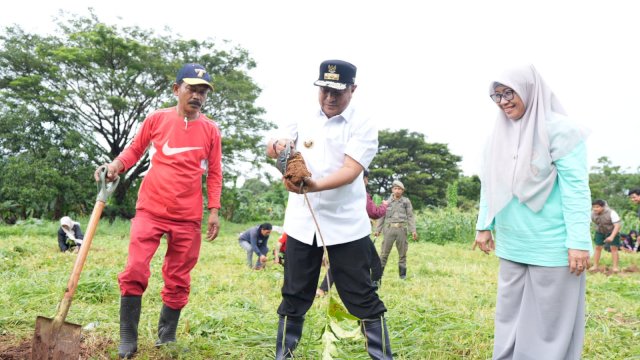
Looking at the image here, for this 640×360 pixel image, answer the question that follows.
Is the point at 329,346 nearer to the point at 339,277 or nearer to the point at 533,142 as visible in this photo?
the point at 339,277

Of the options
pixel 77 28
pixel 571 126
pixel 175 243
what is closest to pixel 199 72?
pixel 175 243

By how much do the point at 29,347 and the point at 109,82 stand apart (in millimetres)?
17832

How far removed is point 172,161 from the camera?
11.0 feet

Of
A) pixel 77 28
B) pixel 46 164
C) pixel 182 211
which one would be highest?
pixel 77 28

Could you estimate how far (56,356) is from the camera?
8.43ft

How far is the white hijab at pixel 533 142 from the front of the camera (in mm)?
2618

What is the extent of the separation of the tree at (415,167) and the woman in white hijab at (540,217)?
109 ft

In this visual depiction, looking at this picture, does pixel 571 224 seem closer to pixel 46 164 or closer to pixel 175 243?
pixel 175 243

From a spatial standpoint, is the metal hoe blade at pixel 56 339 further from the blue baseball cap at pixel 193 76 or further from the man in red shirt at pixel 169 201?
the blue baseball cap at pixel 193 76

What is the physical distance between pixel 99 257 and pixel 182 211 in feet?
19.3

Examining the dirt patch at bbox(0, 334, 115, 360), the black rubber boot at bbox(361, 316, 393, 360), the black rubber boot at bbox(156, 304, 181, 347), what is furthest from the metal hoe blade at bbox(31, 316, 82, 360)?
the black rubber boot at bbox(361, 316, 393, 360)

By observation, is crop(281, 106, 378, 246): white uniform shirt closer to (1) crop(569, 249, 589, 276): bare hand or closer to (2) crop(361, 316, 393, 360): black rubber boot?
(2) crop(361, 316, 393, 360): black rubber boot

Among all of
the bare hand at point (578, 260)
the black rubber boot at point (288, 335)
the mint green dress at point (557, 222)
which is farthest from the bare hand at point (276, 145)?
the bare hand at point (578, 260)

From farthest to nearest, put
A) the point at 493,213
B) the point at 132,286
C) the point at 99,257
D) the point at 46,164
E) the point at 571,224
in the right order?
the point at 46,164, the point at 99,257, the point at 132,286, the point at 493,213, the point at 571,224
